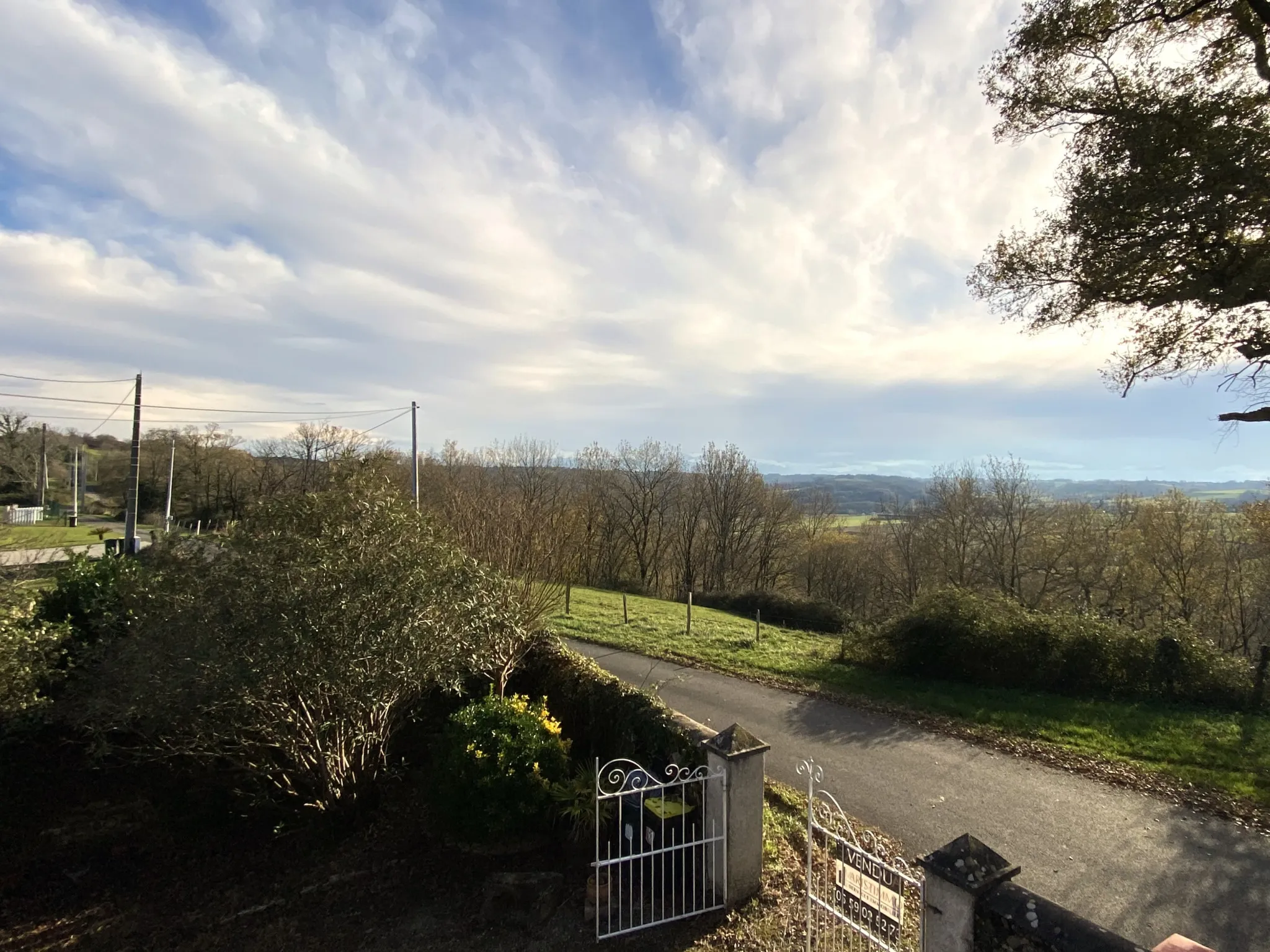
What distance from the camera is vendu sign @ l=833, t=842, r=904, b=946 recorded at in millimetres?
3759

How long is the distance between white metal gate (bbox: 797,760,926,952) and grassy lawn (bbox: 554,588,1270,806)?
4.93 m

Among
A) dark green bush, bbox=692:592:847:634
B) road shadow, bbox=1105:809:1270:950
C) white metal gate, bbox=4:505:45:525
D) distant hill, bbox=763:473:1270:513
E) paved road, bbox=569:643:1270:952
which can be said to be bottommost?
dark green bush, bbox=692:592:847:634

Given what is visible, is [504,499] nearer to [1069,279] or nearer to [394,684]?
[394,684]

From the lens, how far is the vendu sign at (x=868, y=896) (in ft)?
12.3

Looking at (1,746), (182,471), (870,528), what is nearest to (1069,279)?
(1,746)

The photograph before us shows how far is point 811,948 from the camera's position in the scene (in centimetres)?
423

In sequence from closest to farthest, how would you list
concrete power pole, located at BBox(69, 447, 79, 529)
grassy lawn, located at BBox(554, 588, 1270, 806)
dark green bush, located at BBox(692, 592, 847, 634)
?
grassy lawn, located at BBox(554, 588, 1270, 806), dark green bush, located at BBox(692, 592, 847, 634), concrete power pole, located at BBox(69, 447, 79, 529)

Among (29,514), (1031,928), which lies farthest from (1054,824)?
(29,514)

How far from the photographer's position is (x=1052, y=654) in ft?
34.4

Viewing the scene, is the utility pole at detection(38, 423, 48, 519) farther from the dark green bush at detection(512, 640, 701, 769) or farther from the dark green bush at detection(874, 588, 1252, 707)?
the dark green bush at detection(874, 588, 1252, 707)

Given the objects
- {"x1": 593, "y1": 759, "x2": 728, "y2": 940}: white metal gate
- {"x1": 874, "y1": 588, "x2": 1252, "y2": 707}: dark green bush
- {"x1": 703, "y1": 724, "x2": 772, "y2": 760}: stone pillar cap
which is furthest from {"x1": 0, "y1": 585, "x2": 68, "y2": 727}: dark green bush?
{"x1": 874, "y1": 588, "x2": 1252, "y2": 707}: dark green bush

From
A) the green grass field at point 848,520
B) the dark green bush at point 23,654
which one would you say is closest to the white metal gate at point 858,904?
the dark green bush at point 23,654

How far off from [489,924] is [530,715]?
1.85 m

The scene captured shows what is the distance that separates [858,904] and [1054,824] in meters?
3.44
